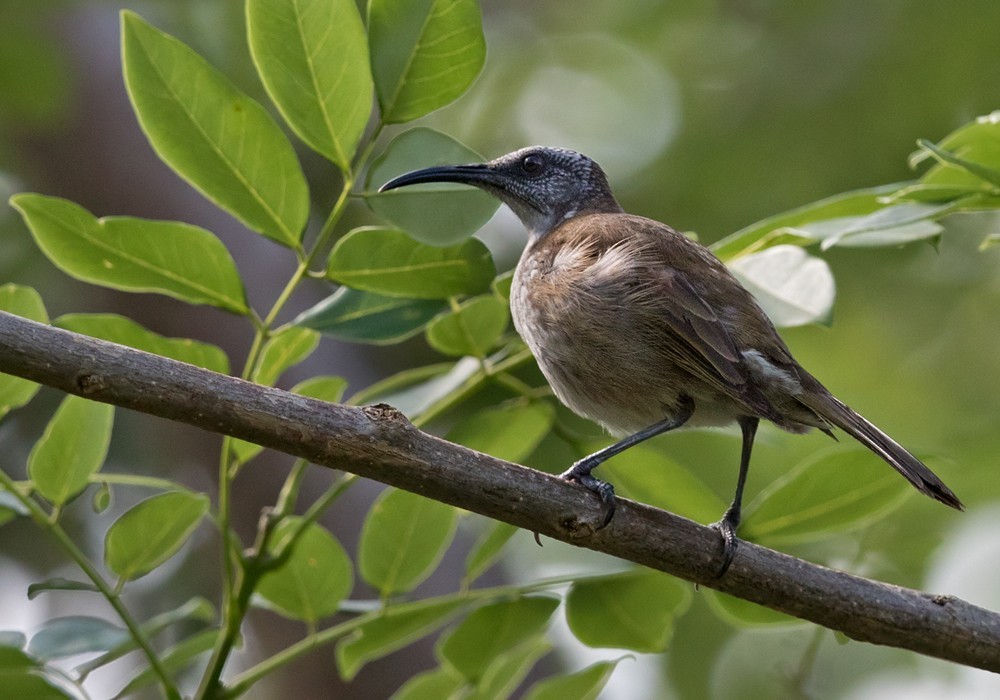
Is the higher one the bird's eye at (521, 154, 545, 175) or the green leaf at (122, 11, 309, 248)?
the green leaf at (122, 11, 309, 248)

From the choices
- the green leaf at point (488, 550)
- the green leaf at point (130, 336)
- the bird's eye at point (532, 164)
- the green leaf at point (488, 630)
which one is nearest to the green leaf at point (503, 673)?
the green leaf at point (488, 630)

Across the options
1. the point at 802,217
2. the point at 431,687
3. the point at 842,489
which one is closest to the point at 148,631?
the point at 431,687

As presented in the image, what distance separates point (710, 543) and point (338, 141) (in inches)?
54.9

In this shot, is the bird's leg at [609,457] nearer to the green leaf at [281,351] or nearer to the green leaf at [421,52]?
the green leaf at [281,351]

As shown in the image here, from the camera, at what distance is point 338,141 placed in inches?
119

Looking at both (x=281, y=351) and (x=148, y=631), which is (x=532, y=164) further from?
(x=148, y=631)

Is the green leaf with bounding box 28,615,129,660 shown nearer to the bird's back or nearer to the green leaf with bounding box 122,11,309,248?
the green leaf with bounding box 122,11,309,248

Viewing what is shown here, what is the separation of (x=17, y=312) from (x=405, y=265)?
985mm

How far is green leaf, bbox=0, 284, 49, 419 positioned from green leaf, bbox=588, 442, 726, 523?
1599 mm

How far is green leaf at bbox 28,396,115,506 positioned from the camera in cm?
302

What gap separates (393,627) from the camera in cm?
328

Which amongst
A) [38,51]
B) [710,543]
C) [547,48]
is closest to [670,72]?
[547,48]

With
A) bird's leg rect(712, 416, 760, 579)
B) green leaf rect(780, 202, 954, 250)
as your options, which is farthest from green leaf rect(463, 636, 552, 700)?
green leaf rect(780, 202, 954, 250)

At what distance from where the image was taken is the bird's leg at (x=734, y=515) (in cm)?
286
